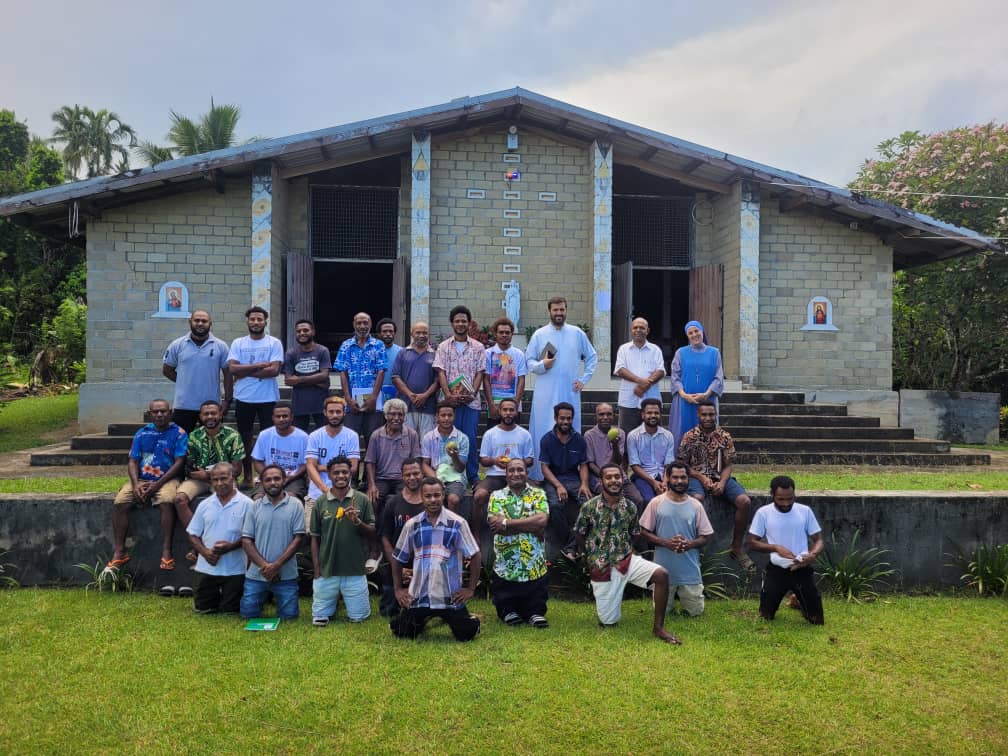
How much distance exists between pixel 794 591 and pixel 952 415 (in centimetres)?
1092

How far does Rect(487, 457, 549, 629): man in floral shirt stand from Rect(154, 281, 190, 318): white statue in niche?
8836 mm

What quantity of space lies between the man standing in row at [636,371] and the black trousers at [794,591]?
84.6 inches

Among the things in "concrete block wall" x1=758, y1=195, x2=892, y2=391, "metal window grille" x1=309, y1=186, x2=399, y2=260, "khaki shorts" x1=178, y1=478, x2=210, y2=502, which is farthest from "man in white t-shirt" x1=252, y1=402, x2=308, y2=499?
"concrete block wall" x1=758, y1=195, x2=892, y2=391

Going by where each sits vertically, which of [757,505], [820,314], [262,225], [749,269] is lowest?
[757,505]

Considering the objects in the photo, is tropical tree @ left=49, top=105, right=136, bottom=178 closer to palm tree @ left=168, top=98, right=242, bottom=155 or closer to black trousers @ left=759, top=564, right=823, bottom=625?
palm tree @ left=168, top=98, right=242, bottom=155

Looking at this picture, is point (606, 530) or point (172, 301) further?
point (172, 301)

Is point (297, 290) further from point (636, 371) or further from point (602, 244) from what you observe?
point (636, 371)

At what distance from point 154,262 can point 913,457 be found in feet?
39.0

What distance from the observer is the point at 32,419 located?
1438cm

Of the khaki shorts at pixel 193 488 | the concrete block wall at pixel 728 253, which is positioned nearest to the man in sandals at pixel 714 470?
the khaki shorts at pixel 193 488

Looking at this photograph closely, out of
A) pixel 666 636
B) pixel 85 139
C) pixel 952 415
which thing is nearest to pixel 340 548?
pixel 666 636

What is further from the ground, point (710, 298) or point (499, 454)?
point (710, 298)

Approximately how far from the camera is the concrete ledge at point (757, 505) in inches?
249

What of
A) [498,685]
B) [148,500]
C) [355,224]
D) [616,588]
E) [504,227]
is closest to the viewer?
[498,685]
